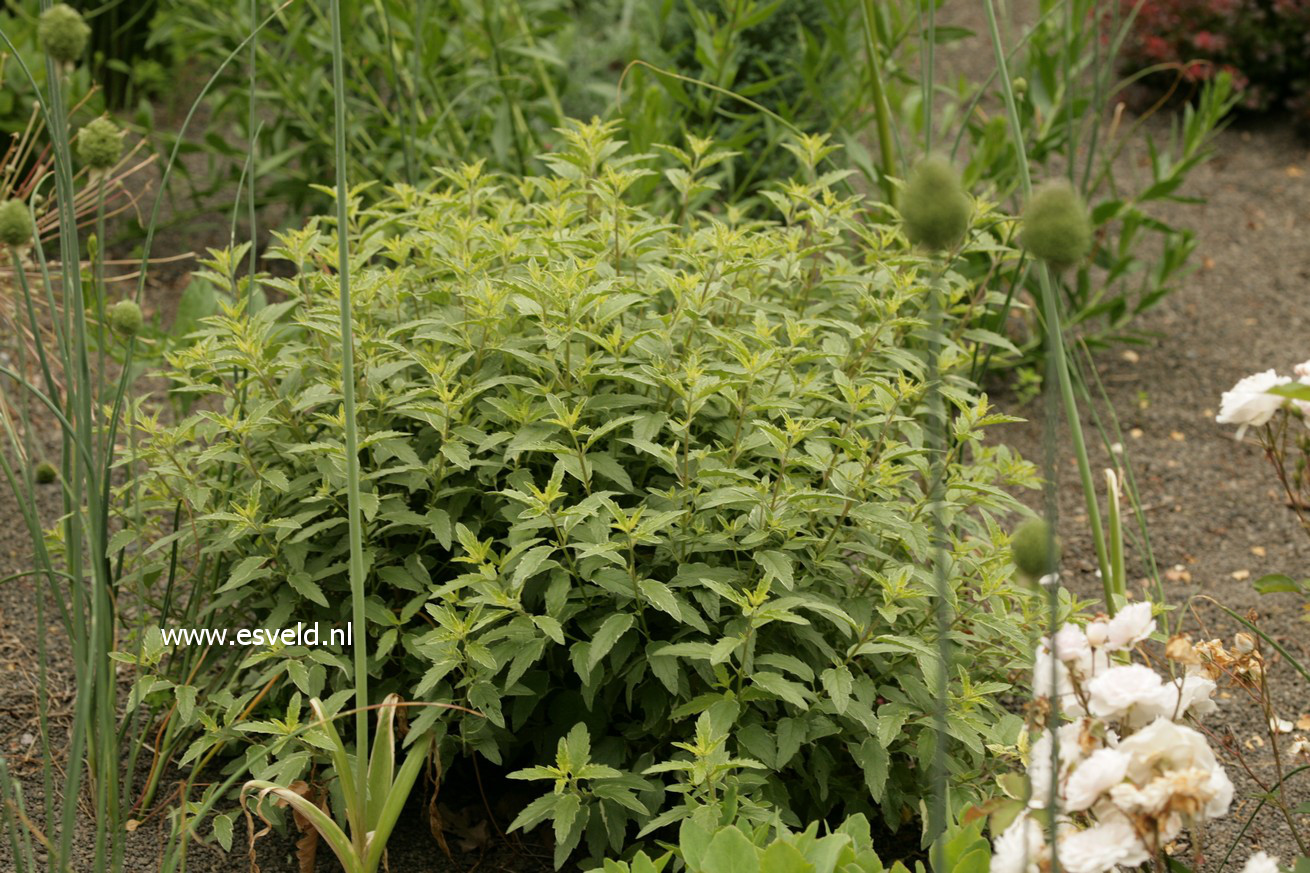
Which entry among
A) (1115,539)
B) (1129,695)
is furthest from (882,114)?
(1129,695)

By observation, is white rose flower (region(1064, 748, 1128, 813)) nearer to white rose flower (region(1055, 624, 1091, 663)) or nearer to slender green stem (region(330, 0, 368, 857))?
white rose flower (region(1055, 624, 1091, 663))

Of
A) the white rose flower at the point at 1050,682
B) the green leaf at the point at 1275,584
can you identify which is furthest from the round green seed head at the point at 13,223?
the green leaf at the point at 1275,584

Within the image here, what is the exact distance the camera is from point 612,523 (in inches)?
69.2

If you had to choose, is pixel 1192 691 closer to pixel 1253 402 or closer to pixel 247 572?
pixel 1253 402

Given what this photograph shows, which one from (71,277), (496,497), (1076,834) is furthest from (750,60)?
(1076,834)

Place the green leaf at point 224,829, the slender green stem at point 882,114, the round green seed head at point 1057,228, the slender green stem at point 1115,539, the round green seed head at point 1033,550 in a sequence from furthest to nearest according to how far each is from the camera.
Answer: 1. the slender green stem at point 882,114
2. the slender green stem at point 1115,539
3. the green leaf at point 224,829
4. the round green seed head at point 1033,550
5. the round green seed head at point 1057,228

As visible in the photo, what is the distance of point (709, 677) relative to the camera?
1.77 meters

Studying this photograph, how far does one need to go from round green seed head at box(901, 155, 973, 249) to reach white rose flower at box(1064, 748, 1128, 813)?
53 centimetres

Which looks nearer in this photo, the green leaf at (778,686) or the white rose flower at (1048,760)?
the white rose flower at (1048,760)

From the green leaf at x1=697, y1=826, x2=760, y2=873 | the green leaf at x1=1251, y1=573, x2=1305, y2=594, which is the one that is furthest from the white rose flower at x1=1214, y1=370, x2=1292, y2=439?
the green leaf at x1=697, y1=826, x2=760, y2=873

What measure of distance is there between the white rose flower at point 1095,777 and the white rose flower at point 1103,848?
0.12 feet

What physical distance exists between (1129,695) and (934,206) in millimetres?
611

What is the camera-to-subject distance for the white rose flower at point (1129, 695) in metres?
1.28

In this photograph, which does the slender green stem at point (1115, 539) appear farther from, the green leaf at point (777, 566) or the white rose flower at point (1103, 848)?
the white rose flower at point (1103, 848)
